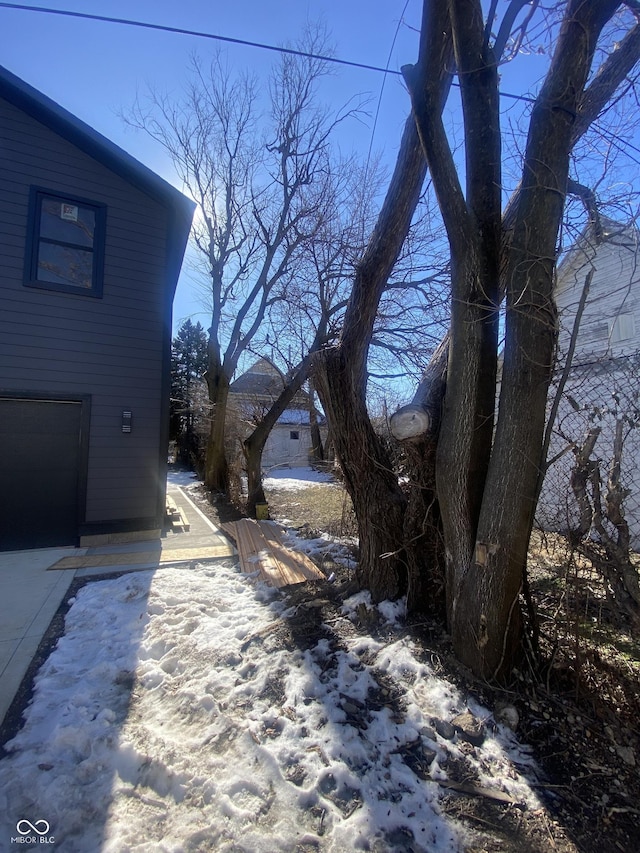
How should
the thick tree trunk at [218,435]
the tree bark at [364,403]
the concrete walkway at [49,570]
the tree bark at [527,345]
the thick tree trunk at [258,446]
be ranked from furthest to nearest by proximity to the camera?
the thick tree trunk at [218,435], the thick tree trunk at [258,446], the tree bark at [364,403], the concrete walkway at [49,570], the tree bark at [527,345]

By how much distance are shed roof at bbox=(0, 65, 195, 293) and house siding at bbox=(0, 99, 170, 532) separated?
11cm

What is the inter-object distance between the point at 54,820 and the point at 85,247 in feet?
21.6

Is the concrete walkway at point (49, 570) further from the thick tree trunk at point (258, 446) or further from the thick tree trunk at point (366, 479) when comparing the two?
the thick tree trunk at point (366, 479)

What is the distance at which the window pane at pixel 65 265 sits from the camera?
18.7ft

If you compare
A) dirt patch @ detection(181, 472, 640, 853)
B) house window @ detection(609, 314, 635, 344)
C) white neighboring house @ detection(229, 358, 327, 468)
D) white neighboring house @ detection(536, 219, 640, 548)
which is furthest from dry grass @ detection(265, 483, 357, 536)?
white neighboring house @ detection(229, 358, 327, 468)

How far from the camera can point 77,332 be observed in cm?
579

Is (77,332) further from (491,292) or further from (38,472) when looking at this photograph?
(491,292)

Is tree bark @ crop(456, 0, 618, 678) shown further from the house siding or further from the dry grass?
the house siding

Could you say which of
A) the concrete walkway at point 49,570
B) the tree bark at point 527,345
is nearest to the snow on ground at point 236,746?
the concrete walkway at point 49,570

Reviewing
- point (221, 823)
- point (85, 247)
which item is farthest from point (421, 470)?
point (85, 247)

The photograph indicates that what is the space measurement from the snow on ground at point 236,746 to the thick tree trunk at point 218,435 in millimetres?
7148

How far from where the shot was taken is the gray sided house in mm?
5492

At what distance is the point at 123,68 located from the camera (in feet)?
14.5

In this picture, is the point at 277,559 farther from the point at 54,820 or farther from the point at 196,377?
the point at 196,377
